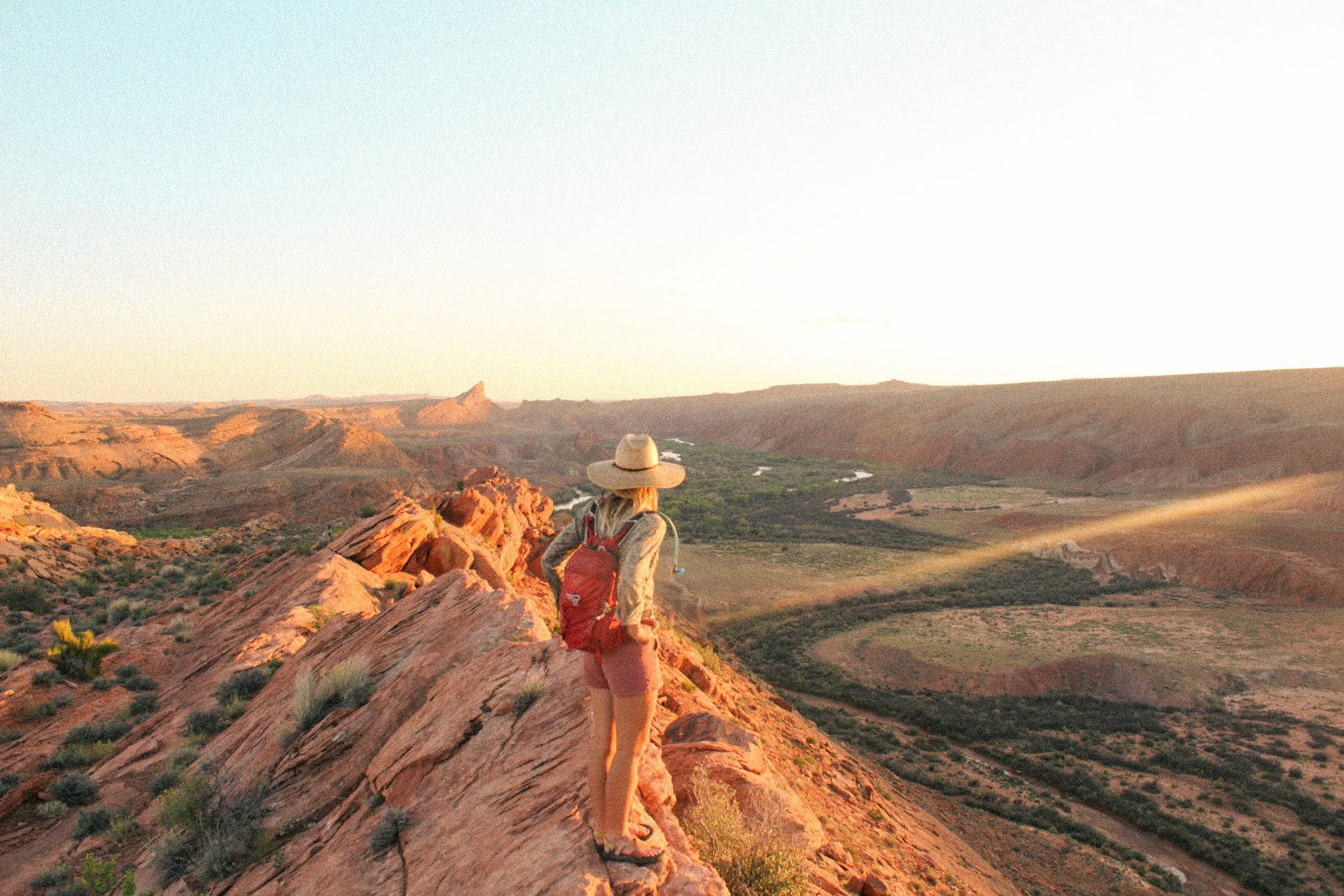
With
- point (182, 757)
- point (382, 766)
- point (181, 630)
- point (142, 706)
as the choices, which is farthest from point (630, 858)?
point (181, 630)

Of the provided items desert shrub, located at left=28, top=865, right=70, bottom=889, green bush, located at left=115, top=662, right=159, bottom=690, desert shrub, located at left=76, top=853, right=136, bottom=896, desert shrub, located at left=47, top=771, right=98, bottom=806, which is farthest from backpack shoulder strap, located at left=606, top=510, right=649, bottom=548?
green bush, located at left=115, top=662, right=159, bottom=690

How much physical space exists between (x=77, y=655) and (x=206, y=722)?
4853mm

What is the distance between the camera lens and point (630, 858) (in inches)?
126

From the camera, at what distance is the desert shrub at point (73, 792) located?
6176 millimetres

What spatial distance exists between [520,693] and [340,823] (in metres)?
1.58

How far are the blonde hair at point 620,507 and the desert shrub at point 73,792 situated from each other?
6961 mm

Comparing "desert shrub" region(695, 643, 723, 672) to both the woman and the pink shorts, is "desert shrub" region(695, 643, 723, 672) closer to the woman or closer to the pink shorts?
the woman

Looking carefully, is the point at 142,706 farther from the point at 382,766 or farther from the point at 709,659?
the point at 709,659

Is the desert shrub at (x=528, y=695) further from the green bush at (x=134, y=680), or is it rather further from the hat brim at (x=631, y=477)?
the green bush at (x=134, y=680)

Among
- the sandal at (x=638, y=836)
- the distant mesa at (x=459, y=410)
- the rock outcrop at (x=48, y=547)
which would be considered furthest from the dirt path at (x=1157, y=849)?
the distant mesa at (x=459, y=410)

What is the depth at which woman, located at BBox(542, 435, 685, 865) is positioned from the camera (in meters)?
3.10

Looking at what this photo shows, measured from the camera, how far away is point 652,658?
323cm

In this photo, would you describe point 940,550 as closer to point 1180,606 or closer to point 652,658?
point 1180,606

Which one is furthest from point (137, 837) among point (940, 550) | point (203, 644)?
point (940, 550)
